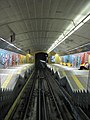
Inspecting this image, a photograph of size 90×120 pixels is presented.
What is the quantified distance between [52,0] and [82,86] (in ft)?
14.3

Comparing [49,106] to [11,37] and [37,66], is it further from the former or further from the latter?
[37,66]

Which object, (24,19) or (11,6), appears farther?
(24,19)

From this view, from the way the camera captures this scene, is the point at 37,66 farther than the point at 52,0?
Yes

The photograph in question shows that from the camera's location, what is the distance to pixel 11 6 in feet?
19.0

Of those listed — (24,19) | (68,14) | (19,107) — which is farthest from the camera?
(19,107)

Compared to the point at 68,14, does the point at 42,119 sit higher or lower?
lower

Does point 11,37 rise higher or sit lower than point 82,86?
higher

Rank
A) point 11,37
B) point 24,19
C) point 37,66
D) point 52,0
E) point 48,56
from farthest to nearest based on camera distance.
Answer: point 37,66
point 48,56
point 11,37
point 24,19
point 52,0

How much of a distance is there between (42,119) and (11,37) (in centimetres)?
565

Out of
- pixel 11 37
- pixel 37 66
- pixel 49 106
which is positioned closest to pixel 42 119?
pixel 49 106

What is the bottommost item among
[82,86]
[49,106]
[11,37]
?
[49,106]

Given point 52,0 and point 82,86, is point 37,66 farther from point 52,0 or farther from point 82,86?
point 52,0

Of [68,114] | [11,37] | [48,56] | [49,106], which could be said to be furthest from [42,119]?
[48,56]

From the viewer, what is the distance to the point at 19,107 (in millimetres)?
9438
